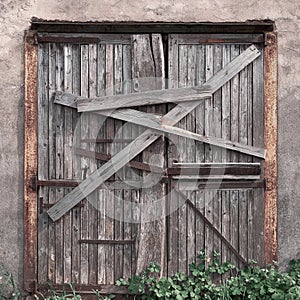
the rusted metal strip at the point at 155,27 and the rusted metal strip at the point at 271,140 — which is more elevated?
the rusted metal strip at the point at 155,27

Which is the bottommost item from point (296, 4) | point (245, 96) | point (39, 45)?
point (245, 96)

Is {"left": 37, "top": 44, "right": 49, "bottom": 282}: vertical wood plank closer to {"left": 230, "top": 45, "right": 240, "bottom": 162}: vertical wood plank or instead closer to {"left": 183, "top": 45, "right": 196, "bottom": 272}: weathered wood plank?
{"left": 183, "top": 45, "right": 196, "bottom": 272}: weathered wood plank

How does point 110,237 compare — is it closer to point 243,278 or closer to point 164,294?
point 164,294

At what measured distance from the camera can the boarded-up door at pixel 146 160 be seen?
6078 millimetres

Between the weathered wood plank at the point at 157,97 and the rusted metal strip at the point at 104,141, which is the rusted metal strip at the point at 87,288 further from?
the weathered wood plank at the point at 157,97

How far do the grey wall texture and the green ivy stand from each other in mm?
272

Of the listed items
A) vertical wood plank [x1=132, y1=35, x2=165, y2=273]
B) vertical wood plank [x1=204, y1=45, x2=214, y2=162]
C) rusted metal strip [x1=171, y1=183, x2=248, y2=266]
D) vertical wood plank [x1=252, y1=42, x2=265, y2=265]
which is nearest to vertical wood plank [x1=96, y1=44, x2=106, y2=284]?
vertical wood plank [x1=132, y1=35, x2=165, y2=273]

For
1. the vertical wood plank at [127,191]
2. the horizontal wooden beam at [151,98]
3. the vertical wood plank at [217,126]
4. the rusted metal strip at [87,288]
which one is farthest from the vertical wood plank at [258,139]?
the rusted metal strip at [87,288]

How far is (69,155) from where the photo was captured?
6.09m

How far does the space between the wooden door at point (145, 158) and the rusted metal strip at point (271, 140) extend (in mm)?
60

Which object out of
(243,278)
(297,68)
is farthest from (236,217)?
(297,68)

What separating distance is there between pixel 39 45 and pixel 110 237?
1.93 metres

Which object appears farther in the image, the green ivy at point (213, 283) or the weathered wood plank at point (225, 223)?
the weathered wood plank at point (225, 223)

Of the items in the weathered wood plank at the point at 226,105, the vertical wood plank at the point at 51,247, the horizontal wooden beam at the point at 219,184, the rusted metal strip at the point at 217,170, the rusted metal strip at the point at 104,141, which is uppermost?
the weathered wood plank at the point at 226,105
